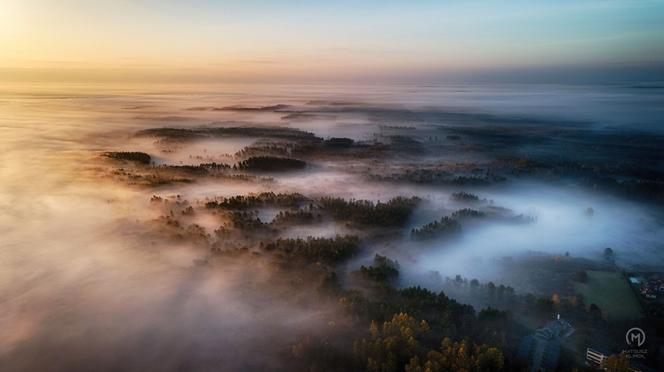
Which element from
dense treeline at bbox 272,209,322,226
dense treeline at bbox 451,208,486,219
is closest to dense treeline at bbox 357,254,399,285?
dense treeline at bbox 272,209,322,226

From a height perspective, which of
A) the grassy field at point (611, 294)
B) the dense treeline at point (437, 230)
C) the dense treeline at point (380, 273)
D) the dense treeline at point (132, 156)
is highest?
the dense treeline at point (437, 230)

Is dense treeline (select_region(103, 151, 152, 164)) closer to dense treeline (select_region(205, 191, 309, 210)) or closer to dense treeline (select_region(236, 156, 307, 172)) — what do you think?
dense treeline (select_region(236, 156, 307, 172))

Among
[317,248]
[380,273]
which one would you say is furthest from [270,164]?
[380,273]

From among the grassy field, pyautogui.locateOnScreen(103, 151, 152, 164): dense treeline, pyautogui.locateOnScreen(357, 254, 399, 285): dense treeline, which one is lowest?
pyautogui.locateOnScreen(103, 151, 152, 164): dense treeline

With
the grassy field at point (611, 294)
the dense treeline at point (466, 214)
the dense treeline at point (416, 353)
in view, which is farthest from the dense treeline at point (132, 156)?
the grassy field at point (611, 294)

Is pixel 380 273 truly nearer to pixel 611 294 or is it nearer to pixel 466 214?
pixel 611 294

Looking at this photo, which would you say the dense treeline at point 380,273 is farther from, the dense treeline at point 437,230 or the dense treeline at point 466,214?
the dense treeline at point 466,214
